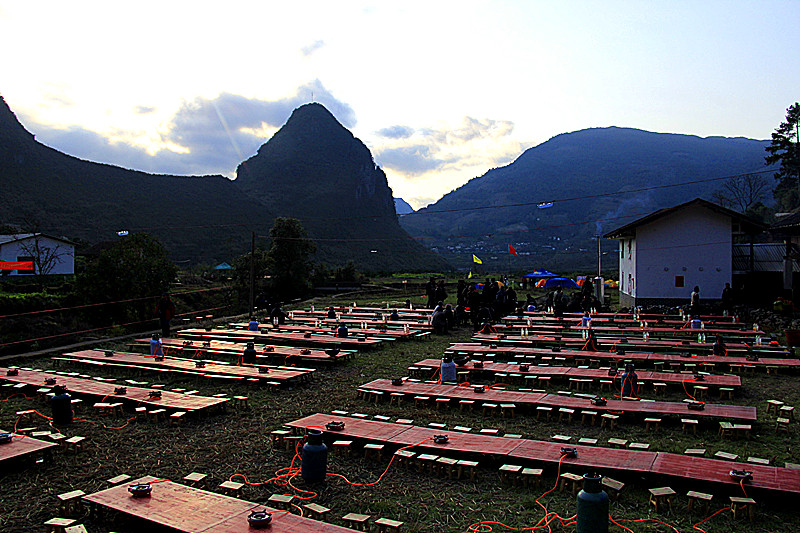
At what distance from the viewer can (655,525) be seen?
5.33 m

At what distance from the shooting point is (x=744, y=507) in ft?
17.8

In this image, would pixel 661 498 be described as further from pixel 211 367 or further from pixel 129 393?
pixel 211 367

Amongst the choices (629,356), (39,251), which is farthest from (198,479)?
(39,251)

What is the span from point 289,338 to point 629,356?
10261 millimetres

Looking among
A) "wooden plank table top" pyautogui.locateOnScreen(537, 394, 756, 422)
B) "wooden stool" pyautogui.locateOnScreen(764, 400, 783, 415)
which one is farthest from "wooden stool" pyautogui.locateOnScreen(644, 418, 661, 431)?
"wooden stool" pyautogui.locateOnScreen(764, 400, 783, 415)

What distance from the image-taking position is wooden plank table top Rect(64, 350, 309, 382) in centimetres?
1209

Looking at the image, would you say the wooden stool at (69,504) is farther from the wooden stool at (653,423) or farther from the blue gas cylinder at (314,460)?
the wooden stool at (653,423)

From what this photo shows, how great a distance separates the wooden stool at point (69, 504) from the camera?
19.4 feet

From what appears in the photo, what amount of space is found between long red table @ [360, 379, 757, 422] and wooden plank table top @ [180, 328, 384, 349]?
5.77 m

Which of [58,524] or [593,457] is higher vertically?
[593,457]

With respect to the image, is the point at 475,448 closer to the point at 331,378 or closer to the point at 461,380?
the point at 461,380

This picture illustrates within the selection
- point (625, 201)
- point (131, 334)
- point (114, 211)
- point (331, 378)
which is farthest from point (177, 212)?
point (625, 201)

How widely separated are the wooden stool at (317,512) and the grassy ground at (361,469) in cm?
23

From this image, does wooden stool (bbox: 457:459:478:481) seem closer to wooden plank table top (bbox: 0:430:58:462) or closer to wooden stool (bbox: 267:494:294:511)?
wooden stool (bbox: 267:494:294:511)
